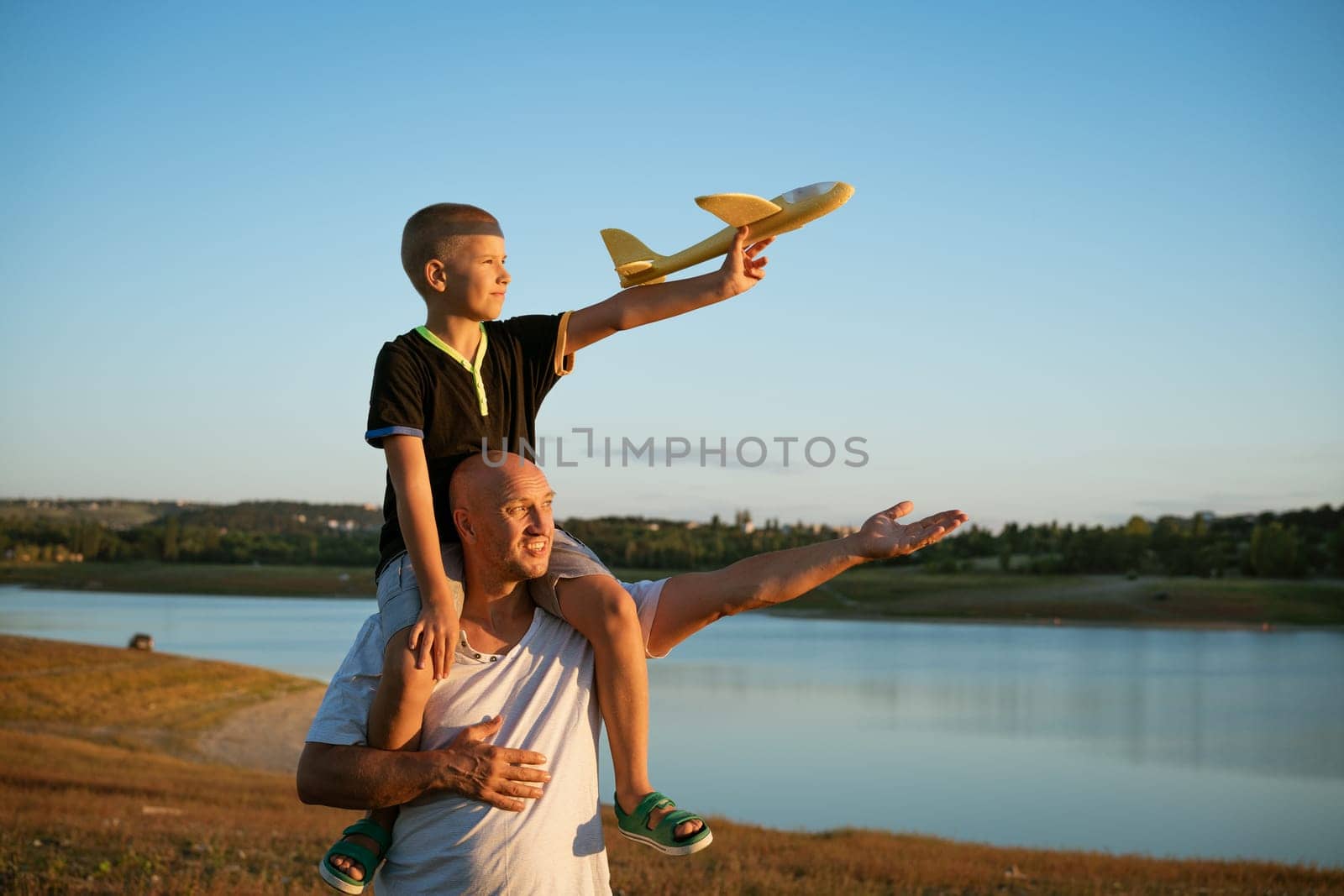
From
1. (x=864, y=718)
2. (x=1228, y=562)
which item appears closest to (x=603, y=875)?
(x=864, y=718)

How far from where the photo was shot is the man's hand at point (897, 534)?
2.95 m

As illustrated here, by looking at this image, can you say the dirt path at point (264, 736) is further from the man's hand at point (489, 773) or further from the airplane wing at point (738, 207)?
the airplane wing at point (738, 207)

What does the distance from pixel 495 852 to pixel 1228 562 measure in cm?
9890

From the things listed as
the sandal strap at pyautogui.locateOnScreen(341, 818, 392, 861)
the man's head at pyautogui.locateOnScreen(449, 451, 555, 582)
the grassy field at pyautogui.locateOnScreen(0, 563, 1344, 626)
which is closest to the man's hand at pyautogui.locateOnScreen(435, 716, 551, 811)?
the sandal strap at pyautogui.locateOnScreen(341, 818, 392, 861)

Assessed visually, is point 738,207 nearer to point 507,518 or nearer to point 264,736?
point 507,518

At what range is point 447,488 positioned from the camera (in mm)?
3211

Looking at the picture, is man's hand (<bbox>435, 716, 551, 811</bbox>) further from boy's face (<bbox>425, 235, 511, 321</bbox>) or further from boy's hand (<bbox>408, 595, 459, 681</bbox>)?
boy's face (<bbox>425, 235, 511, 321</bbox>)

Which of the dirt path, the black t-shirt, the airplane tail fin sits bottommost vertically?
the dirt path

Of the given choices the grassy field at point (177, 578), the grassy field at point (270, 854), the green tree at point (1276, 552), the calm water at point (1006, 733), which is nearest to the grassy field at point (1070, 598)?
the green tree at point (1276, 552)

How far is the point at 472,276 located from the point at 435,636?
102 cm

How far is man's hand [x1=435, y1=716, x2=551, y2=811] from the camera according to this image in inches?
114

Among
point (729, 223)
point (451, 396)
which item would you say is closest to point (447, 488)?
point (451, 396)

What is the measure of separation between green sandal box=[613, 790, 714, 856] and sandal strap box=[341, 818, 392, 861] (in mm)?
612

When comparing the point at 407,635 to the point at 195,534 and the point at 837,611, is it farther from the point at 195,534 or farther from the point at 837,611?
the point at 195,534
